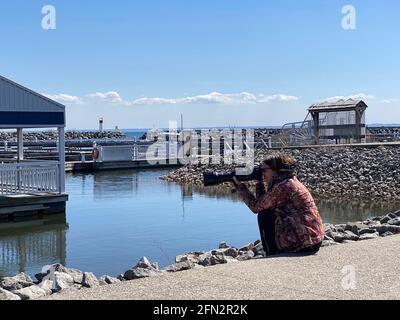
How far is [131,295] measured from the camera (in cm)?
615

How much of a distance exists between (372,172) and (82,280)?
19.4 metres

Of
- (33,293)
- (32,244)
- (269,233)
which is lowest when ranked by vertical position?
(32,244)

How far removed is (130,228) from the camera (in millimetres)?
16250

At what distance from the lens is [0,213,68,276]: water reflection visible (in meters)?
12.8

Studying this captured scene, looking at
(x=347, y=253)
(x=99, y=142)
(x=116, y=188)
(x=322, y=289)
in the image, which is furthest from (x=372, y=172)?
(x=99, y=142)

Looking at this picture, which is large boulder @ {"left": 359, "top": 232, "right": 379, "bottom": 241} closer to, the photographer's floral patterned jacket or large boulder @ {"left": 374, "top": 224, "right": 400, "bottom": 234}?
large boulder @ {"left": 374, "top": 224, "right": 400, "bottom": 234}

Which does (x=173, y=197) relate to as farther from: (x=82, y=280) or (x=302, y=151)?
(x=82, y=280)

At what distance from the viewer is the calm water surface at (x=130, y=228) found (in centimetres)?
1285

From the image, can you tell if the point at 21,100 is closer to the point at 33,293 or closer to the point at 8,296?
the point at 33,293

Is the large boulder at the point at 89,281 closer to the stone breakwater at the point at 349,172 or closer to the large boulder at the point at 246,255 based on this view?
the large boulder at the point at 246,255

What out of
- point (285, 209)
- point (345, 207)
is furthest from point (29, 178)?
point (285, 209)

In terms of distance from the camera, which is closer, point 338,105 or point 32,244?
point 32,244

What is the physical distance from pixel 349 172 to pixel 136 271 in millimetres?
19650
